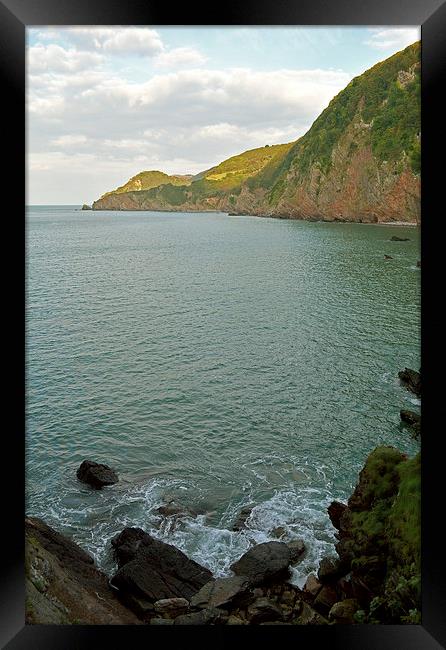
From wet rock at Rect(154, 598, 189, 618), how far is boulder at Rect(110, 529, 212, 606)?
0.12 metres

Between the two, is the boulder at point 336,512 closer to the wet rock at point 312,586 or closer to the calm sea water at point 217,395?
the calm sea water at point 217,395

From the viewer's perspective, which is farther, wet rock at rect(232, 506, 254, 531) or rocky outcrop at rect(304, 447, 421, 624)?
wet rock at rect(232, 506, 254, 531)

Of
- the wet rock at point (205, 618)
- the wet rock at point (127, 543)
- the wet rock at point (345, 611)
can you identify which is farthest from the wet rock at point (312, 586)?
the wet rock at point (127, 543)

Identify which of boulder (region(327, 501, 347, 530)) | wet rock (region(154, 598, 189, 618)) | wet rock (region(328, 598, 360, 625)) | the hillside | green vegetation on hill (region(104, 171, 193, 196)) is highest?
green vegetation on hill (region(104, 171, 193, 196))

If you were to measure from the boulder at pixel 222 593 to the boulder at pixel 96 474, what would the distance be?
415cm

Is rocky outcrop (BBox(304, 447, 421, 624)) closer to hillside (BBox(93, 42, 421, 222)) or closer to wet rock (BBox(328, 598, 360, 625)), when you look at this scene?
wet rock (BBox(328, 598, 360, 625))

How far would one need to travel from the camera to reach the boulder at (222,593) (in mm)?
7602

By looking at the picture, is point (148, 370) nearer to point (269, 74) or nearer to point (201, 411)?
point (201, 411)

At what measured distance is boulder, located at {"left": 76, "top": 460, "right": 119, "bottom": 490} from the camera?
11648mm

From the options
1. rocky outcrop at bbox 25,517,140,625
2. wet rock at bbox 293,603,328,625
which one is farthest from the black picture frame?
wet rock at bbox 293,603,328,625

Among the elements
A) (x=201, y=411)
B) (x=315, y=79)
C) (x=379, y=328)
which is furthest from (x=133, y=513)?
(x=315, y=79)

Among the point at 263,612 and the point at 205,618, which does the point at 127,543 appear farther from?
the point at 263,612
